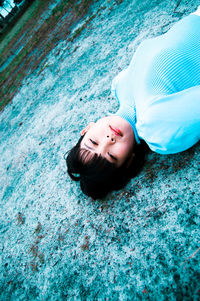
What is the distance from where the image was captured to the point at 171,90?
4.08ft

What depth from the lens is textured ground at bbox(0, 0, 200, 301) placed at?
121 cm

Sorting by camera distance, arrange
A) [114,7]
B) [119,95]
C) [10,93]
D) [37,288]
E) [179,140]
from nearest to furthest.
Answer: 1. [179,140]
2. [37,288]
3. [119,95]
4. [114,7]
5. [10,93]

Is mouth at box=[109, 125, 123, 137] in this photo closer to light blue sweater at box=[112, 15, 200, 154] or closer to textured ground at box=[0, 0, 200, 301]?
light blue sweater at box=[112, 15, 200, 154]

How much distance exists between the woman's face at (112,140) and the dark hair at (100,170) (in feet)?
0.17

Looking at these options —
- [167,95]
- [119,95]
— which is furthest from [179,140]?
[119,95]

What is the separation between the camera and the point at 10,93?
562 cm

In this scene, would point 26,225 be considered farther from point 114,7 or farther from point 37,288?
point 114,7

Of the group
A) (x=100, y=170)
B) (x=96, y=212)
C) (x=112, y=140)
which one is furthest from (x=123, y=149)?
(x=96, y=212)

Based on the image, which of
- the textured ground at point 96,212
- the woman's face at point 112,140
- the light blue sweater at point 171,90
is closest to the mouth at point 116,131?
the woman's face at point 112,140

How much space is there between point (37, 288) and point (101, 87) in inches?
101

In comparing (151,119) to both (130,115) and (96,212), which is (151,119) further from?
(96,212)

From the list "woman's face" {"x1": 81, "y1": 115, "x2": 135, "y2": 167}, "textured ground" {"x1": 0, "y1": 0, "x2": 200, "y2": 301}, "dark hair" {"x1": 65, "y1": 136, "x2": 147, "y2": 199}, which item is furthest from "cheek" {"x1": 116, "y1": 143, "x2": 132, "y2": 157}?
"textured ground" {"x1": 0, "y1": 0, "x2": 200, "y2": 301}

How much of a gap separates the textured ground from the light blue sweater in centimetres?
38

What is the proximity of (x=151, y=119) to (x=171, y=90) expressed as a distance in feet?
0.92
